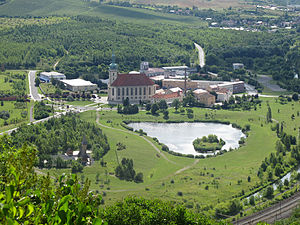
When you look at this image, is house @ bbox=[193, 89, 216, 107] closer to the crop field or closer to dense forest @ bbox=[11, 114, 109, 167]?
dense forest @ bbox=[11, 114, 109, 167]

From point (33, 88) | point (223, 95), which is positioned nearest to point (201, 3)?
point (223, 95)

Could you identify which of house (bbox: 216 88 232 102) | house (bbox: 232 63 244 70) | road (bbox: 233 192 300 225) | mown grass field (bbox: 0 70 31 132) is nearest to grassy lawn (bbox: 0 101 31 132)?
mown grass field (bbox: 0 70 31 132)

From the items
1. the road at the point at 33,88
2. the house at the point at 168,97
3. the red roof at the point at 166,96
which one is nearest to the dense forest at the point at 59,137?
the road at the point at 33,88

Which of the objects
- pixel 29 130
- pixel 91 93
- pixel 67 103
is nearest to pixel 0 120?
pixel 29 130

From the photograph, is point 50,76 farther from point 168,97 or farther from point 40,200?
point 40,200

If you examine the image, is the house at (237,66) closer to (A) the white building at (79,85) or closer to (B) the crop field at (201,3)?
(A) the white building at (79,85)

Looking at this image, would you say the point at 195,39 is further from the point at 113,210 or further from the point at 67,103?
the point at 113,210

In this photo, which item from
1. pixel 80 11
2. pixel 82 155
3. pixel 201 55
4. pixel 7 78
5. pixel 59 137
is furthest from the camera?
pixel 80 11

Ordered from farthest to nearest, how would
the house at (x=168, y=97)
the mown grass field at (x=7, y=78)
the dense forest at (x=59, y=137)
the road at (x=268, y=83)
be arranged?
the road at (x=268, y=83), the mown grass field at (x=7, y=78), the house at (x=168, y=97), the dense forest at (x=59, y=137)
